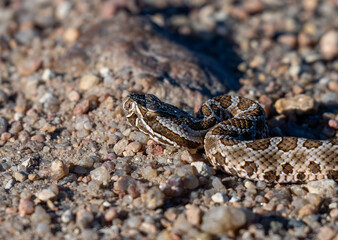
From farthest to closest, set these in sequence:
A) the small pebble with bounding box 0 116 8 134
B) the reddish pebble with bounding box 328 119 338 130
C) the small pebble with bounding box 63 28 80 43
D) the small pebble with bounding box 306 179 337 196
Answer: the small pebble with bounding box 63 28 80 43, the reddish pebble with bounding box 328 119 338 130, the small pebble with bounding box 0 116 8 134, the small pebble with bounding box 306 179 337 196

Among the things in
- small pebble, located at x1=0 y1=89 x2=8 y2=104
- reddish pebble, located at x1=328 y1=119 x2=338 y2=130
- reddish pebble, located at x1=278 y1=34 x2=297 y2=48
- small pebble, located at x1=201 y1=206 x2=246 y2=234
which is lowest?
small pebble, located at x1=0 y1=89 x2=8 y2=104

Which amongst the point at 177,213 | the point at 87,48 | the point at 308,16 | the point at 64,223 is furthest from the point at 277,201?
the point at 308,16

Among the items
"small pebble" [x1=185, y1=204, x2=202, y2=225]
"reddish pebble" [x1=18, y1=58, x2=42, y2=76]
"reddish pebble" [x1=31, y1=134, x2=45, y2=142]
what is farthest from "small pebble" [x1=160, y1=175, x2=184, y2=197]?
"reddish pebble" [x1=18, y1=58, x2=42, y2=76]

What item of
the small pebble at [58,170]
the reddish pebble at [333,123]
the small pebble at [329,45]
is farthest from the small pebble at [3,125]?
the small pebble at [329,45]

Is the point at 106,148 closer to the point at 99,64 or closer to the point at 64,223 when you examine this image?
the point at 64,223

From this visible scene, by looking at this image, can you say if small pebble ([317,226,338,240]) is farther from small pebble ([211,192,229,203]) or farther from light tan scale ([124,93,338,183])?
small pebble ([211,192,229,203])

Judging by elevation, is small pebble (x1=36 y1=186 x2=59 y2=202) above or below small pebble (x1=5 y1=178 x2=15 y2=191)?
above

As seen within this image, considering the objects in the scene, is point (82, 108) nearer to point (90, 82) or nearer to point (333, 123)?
point (90, 82)
